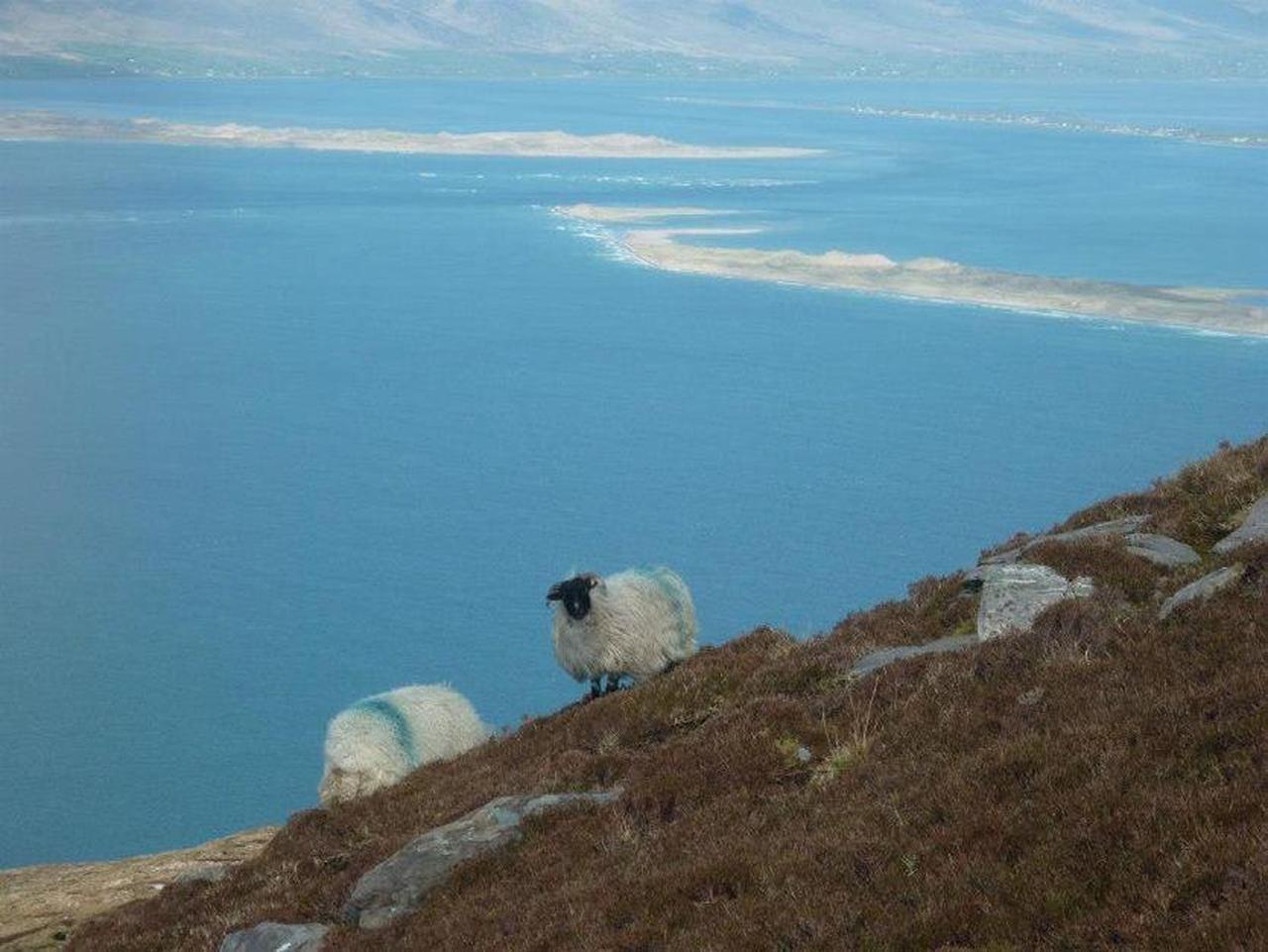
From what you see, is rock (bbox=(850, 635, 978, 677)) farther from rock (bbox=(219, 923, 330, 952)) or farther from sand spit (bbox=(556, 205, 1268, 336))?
sand spit (bbox=(556, 205, 1268, 336))

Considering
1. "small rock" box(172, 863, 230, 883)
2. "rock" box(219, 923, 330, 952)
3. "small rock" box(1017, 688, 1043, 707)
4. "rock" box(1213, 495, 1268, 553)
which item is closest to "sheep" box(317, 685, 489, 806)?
"small rock" box(172, 863, 230, 883)

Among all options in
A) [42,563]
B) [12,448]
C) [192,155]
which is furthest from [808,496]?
[192,155]

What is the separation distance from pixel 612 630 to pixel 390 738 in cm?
303

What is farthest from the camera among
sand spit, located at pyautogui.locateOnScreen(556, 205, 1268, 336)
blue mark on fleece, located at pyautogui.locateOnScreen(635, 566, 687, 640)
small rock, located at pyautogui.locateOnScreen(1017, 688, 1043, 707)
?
sand spit, located at pyautogui.locateOnScreen(556, 205, 1268, 336)

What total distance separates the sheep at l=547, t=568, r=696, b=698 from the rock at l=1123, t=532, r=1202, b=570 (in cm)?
571

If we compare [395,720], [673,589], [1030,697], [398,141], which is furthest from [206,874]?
[398,141]

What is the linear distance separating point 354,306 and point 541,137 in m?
94.6

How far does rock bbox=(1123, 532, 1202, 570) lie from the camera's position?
37.0 ft

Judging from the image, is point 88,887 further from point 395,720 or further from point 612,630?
point 612,630

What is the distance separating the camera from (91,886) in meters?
15.7

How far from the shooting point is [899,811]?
7.34 meters

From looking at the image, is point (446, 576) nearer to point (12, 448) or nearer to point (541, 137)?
point (12, 448)

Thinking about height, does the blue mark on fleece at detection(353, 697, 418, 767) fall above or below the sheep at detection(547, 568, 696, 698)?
below

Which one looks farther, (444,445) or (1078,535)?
(444,445)
